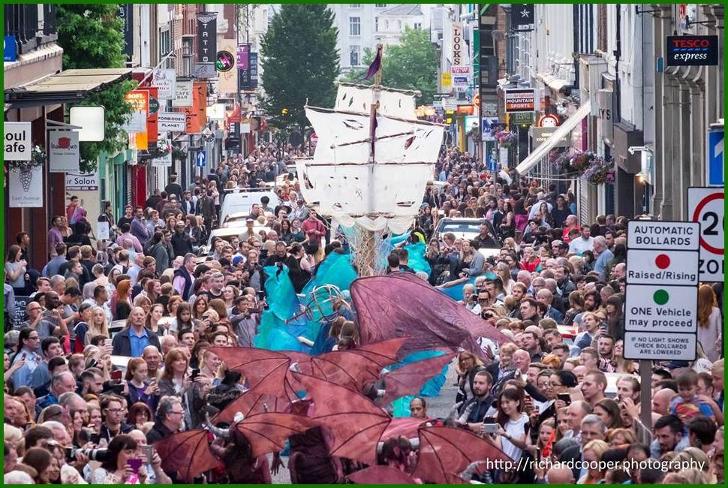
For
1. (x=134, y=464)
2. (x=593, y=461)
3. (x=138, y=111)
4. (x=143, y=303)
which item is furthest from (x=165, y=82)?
(x=593, y=461)

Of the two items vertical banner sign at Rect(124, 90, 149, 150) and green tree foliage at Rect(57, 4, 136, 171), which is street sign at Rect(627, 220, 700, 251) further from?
vertical banner sign at Rect(124, 90, 149, 150)

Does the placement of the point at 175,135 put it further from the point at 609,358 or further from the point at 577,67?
the point at 609,358

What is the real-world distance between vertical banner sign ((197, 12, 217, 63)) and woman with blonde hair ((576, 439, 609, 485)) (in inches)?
2537

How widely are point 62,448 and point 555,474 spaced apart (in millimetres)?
2752

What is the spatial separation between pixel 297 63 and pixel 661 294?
Result: 10443cm

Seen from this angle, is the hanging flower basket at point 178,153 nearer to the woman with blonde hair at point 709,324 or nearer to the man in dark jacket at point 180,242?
the man in dark jacket at point 180,242

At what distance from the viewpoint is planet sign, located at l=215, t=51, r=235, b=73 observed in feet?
251

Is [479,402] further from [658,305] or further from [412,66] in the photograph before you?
[412,66]

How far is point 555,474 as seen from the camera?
10.4m

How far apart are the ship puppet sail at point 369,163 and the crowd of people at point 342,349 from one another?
0.74 metres

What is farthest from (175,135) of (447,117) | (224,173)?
(447,117)

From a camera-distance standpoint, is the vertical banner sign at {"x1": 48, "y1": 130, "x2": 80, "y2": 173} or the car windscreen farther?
the car windscreen

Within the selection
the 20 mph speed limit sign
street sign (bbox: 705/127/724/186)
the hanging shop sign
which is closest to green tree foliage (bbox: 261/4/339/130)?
the hanging shop sign

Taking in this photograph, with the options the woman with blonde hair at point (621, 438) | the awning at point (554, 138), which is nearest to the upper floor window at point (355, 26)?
the awning at point (554, 138)
